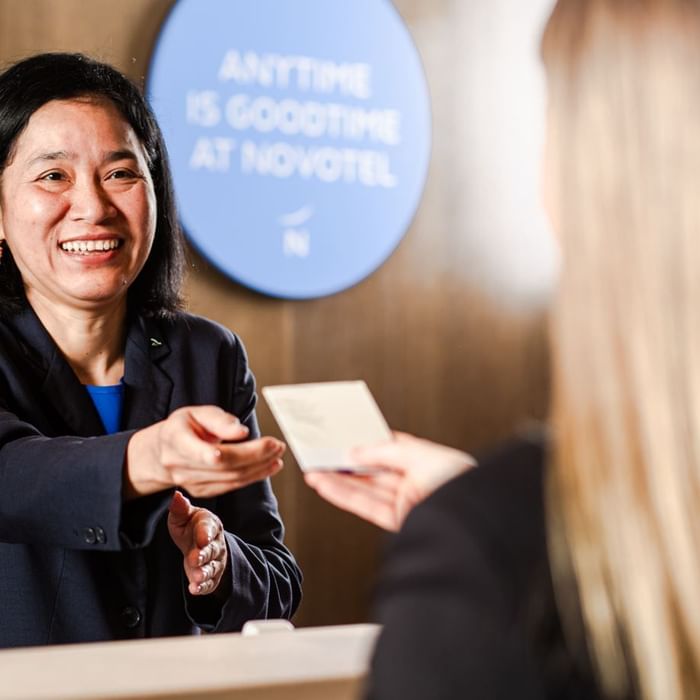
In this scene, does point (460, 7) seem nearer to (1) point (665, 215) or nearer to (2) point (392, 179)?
(2) point (392, 179)

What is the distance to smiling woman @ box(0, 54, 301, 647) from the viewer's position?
4.88 feet

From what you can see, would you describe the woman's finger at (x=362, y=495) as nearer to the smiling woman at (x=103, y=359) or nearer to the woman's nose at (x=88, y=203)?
the smiling woman at (x=103, y=359)

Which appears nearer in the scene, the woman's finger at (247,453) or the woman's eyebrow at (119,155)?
the woman's finger at (247,453)

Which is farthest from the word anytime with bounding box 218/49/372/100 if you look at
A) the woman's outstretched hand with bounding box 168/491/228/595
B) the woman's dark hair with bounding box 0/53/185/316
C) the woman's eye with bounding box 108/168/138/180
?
the woman's outstretched hand with bounding box 168/491/228/595

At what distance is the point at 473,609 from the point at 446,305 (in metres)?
2.57

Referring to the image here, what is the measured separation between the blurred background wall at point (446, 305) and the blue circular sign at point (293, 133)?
88mm

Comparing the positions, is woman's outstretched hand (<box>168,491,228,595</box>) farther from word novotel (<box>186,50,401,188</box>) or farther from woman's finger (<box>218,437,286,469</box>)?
word novotel (<box>186,50,401,188</box>)

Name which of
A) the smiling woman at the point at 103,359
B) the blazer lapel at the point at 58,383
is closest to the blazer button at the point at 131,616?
the smiling woman at the point at 103,359

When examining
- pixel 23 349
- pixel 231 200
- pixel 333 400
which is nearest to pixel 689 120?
pixel 333 400

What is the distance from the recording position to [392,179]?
303 centimetres

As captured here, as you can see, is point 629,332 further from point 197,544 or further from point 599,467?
point 197,544

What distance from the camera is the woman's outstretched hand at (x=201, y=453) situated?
1.05 metres

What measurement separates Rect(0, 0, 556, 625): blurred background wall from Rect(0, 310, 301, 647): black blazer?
3.45 ft

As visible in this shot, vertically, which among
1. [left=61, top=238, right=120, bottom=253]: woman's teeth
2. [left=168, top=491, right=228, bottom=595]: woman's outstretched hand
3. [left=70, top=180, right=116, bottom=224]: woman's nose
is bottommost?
[left=168, top=491, right=228, bottom=595]: woman's outstretched hand
